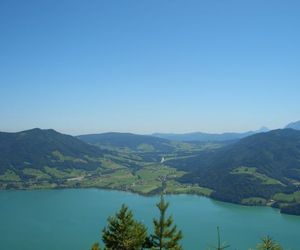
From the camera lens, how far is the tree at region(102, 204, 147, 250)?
26.6m

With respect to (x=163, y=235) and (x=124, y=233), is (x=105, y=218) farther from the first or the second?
(x=163, y=235)

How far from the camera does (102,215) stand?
14700 cm

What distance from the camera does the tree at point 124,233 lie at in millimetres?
26578

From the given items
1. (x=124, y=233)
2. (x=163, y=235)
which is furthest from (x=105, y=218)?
(x=163, y=235)

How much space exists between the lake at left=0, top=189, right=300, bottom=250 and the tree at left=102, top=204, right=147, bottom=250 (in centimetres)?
7685

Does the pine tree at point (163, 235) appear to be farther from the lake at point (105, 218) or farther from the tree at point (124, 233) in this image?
the lake at point (105, 218)

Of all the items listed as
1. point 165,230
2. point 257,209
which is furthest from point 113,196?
point 165,230

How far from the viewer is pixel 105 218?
14125 cm

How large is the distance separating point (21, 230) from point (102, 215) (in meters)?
33.7

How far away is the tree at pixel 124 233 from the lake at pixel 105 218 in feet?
252

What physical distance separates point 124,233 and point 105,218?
11771 cm

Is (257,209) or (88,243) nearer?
(88,243)

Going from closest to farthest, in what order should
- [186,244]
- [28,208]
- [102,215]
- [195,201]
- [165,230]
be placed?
[165,230] → [186,244] → [102,215] → [28,208] → [195,201]

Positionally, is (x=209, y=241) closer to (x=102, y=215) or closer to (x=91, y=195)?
(x=102, y=215)
